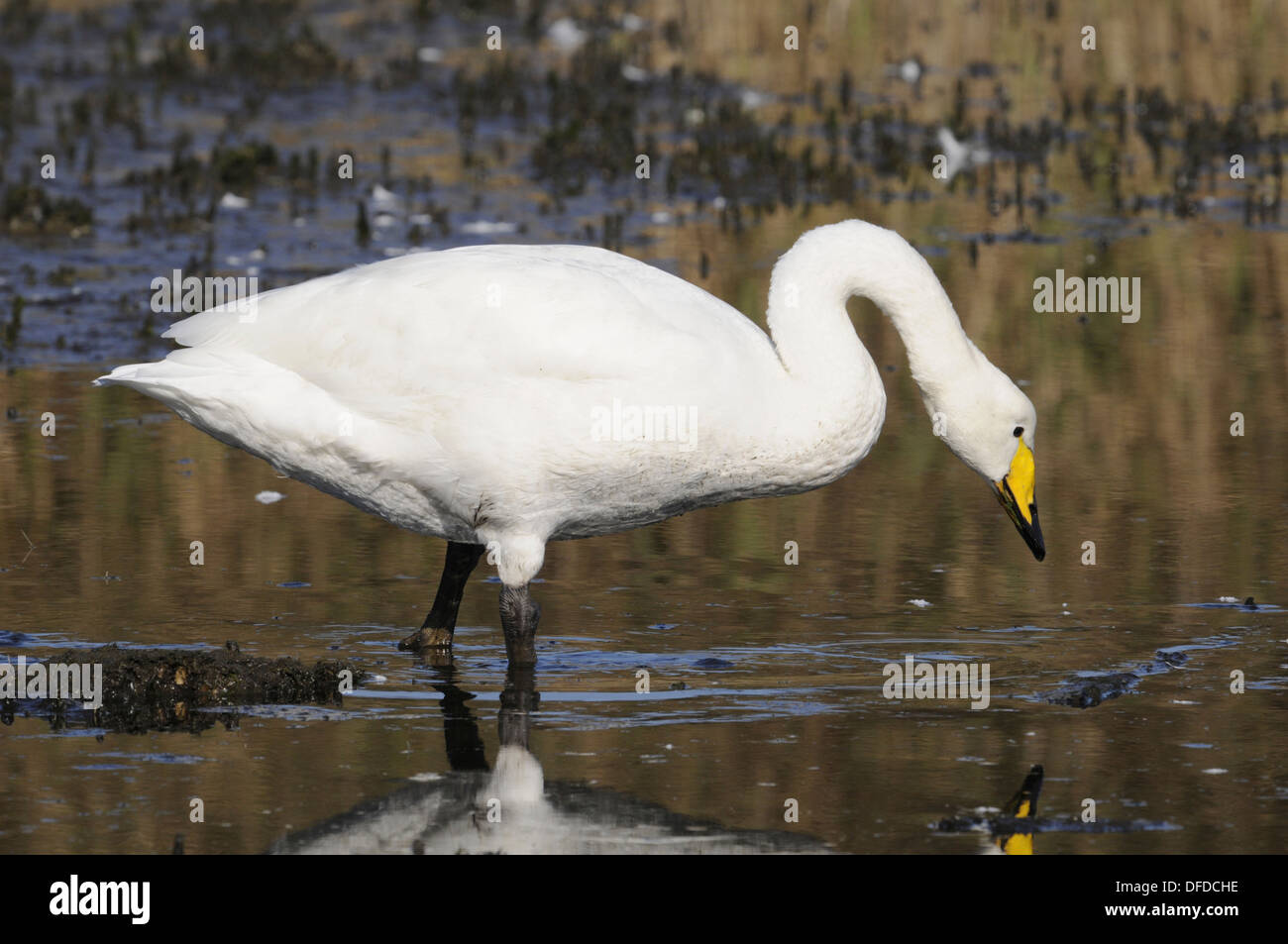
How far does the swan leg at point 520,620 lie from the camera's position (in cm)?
750

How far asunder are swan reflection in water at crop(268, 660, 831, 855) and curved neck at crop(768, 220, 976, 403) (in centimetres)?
180

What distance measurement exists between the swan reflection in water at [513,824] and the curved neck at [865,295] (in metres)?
1.80

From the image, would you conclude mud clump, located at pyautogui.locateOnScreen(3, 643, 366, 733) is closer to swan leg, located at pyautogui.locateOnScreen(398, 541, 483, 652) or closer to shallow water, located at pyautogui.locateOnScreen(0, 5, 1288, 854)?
shallow water, located at pyautogui.locateOnScreen(0, 5, 1288, 854)

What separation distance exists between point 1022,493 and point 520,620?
1729 millimetres

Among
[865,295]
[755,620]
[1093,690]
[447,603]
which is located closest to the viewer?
[1093,690]

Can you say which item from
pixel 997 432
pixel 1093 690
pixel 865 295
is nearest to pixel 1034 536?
pixel 997 432

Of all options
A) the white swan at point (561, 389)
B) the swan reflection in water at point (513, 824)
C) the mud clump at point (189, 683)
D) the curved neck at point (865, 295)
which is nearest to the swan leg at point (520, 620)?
the white swan at point (561, 389)

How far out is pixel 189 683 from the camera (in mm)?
7105

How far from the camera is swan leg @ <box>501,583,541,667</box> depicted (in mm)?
7504

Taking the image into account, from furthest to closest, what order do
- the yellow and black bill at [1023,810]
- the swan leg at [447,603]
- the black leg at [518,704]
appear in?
1. the swan leg at [447,603]
2. the black leg at [518,704]
3. the yellow and black bill at [1023,810]

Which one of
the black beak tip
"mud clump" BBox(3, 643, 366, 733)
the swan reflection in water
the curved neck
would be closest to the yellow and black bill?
the swan reflection in water

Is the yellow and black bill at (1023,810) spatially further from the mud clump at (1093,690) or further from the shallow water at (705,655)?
the mud clump at (1093,690)

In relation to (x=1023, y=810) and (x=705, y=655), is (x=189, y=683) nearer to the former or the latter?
(x=705, y=655)

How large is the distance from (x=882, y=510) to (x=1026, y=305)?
15.6 ft
